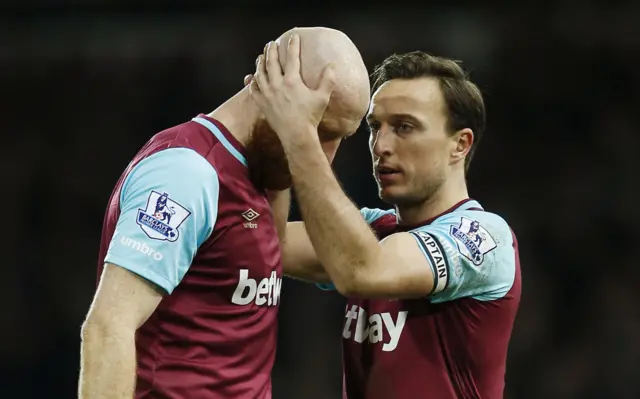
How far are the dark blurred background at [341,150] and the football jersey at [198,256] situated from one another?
3.93 metres

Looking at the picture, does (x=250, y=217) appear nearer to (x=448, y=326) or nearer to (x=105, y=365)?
(x=105, y=365)

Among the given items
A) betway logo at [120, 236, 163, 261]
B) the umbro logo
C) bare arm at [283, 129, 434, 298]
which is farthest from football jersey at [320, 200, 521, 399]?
betway logo at [120, 236, 163, 261]

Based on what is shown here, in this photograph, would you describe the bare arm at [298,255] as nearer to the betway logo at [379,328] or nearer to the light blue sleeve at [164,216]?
the betway logo at [379,328]

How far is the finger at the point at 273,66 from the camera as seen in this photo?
2.64m

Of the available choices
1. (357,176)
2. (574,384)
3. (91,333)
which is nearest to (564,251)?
(574,384)

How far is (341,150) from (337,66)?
4.17 m

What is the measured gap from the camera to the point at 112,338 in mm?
2186

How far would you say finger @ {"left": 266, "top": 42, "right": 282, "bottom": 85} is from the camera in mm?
2637

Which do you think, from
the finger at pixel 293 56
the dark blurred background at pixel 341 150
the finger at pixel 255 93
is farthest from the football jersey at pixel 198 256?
the dark blurred background at pixel 341 150

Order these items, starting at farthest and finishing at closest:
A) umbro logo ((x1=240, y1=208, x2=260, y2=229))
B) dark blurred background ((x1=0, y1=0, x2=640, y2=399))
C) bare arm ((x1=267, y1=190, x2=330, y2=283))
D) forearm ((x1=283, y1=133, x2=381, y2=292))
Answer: dark blurred background ((x1=0, y1=0, x2=640, y2=399)) → bare arm ((x1=267, y1=190, x2=330, y2=283)) → forearm ((x1=283, y1=133, x2=381, y2=292)) → umbro logo ((x1=240, y1=208, x2=260, y2=229))

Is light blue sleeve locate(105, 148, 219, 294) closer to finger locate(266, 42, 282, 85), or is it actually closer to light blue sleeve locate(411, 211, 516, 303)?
finger locate(266, 42, 282, 85)

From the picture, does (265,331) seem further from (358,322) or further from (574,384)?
(574,384)

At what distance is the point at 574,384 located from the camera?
644 cm

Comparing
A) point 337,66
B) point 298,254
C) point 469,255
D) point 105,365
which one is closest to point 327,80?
point 337,66
